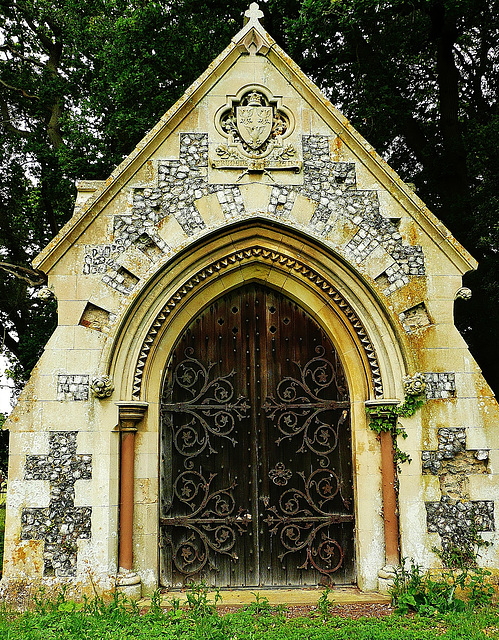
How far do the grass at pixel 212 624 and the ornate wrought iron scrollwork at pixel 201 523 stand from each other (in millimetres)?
826

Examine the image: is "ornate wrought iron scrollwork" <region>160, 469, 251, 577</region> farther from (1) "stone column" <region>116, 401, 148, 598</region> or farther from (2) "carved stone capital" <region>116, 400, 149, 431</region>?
(2) "carved stone capital" <region>116, 400, 149, 431</region>

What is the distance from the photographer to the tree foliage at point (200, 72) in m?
10.8

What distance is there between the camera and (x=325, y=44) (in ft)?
39.2

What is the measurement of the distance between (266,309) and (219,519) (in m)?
2.49

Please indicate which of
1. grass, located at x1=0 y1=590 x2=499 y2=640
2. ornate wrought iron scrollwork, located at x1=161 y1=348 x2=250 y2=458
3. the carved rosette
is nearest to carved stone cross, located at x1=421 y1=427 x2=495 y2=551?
grass, located at x1=0 y1=590 x2=499 y2=640

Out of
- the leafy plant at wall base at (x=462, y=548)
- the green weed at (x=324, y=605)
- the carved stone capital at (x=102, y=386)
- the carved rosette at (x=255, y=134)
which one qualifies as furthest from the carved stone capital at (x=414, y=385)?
the carved stone capital at (x=102, y=386)

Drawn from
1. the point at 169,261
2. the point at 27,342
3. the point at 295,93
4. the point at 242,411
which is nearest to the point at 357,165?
the point at 295,93

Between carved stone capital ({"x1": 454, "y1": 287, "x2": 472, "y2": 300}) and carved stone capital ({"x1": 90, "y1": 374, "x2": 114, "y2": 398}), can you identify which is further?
carved stone capital ({"x1": 454, "y1": 287, "x2": 472, "y2": 300})

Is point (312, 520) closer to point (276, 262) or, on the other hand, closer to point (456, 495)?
point (456, 495)

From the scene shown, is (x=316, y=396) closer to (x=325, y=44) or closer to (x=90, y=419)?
(x=90, y=419)

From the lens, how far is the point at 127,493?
611cm

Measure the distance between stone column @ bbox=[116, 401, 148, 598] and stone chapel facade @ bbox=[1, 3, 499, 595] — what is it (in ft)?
0.07

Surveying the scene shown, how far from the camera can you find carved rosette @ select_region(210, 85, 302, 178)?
6676mm

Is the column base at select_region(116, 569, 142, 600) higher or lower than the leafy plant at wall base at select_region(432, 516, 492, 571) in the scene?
lower
